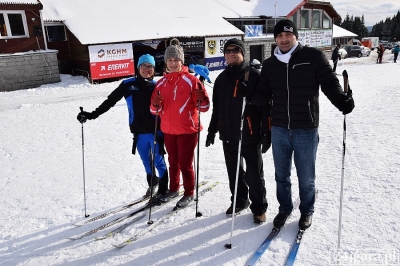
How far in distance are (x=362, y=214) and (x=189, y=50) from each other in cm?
1735

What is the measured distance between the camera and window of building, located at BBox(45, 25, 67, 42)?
55.6 feet

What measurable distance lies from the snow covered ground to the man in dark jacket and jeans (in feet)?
1.38

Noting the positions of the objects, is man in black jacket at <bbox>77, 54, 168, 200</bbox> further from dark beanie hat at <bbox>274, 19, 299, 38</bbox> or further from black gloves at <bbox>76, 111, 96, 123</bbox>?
dark beanie hat at <bbox>274, 19, 299, 38</bbox>

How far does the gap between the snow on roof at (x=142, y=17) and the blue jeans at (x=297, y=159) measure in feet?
47.2

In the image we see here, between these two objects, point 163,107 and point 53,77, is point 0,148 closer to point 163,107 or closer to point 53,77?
point 163,107

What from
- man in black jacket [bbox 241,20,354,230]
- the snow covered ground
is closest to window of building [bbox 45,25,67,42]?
the snow covered ground

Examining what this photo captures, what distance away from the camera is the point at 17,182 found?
475cm

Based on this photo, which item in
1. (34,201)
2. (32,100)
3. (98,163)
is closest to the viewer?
(34,201)

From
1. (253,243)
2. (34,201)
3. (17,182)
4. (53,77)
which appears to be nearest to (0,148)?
(17,182)

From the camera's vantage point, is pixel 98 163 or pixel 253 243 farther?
pixel 98 163

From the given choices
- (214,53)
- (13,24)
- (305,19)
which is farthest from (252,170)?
(305,19)

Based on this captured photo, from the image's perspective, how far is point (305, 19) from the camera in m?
27.8

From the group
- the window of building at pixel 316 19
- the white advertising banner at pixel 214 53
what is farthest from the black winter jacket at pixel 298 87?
the window of building at pixel 316 19

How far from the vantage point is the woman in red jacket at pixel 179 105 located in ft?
11.0
